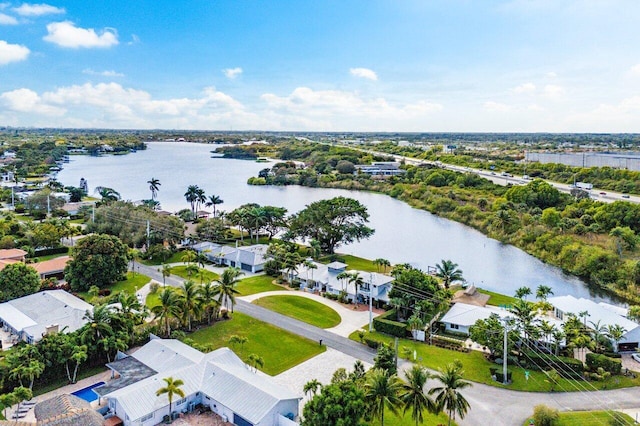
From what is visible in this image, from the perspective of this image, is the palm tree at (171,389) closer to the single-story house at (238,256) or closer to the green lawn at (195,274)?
the green lawn at (195,274)

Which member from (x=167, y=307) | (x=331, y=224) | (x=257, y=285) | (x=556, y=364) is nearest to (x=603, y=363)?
(x=556, y=364)

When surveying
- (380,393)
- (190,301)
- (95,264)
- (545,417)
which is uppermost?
(380,393)

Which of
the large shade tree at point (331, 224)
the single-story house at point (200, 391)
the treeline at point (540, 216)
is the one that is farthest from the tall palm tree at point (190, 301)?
the treeline at point (540, 216)

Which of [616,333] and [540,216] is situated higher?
[540,216]

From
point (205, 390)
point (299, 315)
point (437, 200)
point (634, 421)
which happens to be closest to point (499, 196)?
point (437, 200)

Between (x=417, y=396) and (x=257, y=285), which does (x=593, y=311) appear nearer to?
(x=417, y=396)

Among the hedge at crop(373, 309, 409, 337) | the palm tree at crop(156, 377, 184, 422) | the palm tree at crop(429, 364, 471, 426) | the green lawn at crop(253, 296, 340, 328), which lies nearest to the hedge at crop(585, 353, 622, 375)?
the hedge at crop(373, 309, 409, 337)

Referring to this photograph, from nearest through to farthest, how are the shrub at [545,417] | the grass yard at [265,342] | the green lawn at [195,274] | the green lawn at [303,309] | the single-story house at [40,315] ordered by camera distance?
the shrub at [545,417], the grass yard at [265,342], the single-story house at [40,315], the green lawn at [303,309], the green lawn at [195,274]
